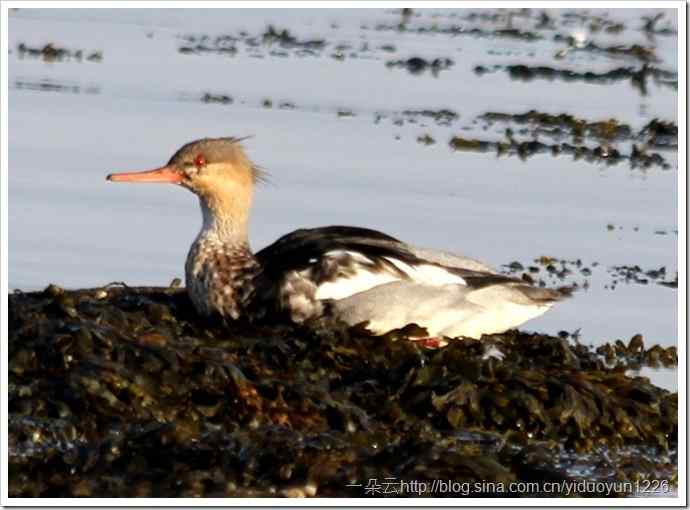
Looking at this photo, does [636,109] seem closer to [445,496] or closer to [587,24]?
[587,24]

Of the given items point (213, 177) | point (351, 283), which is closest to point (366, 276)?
point (351, 283)

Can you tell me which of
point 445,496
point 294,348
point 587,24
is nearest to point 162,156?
point 294,348

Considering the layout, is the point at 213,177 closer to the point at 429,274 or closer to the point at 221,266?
the point at 221,266

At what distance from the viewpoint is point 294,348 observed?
9.05 metres

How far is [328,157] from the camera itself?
1545 cm

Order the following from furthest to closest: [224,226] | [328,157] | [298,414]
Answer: [328,157], [224,226], [298,414]

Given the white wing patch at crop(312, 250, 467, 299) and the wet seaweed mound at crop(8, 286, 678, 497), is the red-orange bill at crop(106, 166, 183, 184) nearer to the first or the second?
the wet seaweed mound at crop(8, 286, 678, 497)

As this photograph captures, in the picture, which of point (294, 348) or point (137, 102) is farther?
point (137, 102)

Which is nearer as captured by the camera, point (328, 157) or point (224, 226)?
point (224, 226)

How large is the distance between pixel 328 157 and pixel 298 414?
7367mm

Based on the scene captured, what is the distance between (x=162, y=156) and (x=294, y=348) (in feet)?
19.6

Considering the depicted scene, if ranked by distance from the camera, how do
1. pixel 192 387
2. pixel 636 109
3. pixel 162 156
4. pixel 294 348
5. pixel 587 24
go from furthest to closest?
pixel 587 24, pixel 636 109, pixel 162 156, pixel 294 348, pixel 192 387

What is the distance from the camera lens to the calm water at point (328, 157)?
39.2 feet

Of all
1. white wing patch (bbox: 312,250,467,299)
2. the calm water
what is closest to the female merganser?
white wing patch (bbox: 312,250,467,299)
